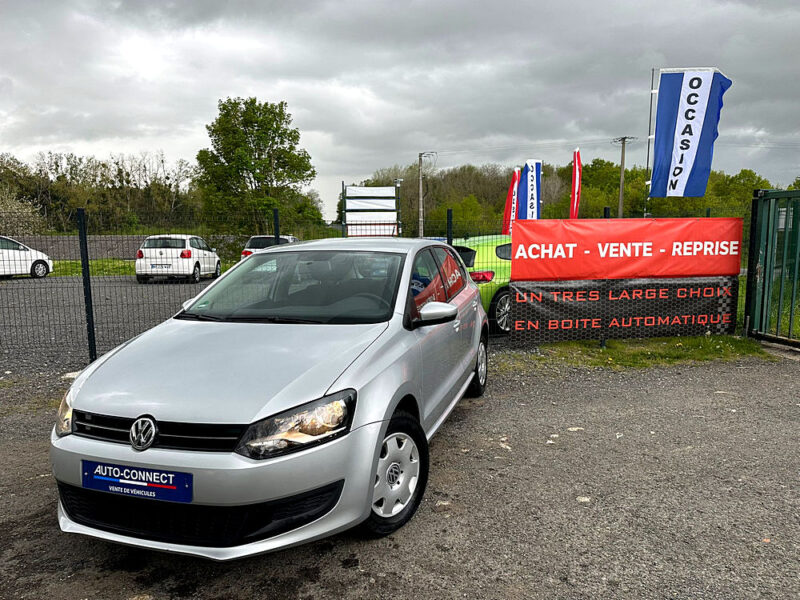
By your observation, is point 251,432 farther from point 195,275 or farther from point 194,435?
point 195,275

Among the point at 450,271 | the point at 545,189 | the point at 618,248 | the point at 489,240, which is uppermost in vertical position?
the point at 545,189

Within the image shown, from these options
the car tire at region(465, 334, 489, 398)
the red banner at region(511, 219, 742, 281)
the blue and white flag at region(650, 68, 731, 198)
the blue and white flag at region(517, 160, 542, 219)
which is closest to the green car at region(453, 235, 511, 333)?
the red banner at region(511, 219, 742, 281)

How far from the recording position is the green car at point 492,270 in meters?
8.39

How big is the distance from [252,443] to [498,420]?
10.3 ft

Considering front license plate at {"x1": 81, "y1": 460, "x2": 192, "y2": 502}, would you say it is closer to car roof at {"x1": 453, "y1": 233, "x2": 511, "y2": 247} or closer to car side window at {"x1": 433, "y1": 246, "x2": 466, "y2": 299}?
car side window at {"x1": 433, "y1": 246, "x2": 466, "y2": 299}

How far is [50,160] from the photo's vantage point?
52500 mm

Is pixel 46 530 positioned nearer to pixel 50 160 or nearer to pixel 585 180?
pixel 50 160

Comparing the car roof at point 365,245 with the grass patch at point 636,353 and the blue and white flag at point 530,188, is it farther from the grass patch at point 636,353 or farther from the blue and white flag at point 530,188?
the blue and white flag at point 530,188

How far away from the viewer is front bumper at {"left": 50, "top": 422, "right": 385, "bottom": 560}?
94.9 inches

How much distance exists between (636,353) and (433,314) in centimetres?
521

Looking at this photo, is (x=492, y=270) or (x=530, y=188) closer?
(x=492, y=270)

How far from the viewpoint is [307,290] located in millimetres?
3922

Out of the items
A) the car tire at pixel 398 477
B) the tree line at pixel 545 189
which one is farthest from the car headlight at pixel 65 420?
the tree line at pixel 545 189

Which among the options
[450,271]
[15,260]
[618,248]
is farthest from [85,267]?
[618,248]
